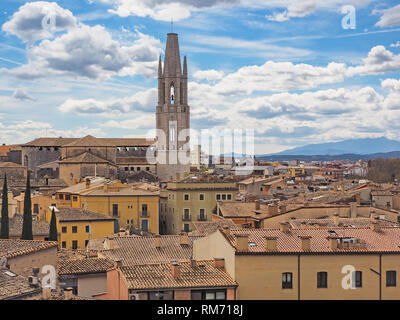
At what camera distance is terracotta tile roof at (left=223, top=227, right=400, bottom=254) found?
1842 centimetres

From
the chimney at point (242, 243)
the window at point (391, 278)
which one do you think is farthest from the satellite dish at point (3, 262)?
the window at point (391, 278)

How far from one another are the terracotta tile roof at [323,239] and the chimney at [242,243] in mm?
184

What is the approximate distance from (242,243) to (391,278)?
15.4 feet

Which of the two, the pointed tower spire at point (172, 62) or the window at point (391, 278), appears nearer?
the window at point (391, 278)

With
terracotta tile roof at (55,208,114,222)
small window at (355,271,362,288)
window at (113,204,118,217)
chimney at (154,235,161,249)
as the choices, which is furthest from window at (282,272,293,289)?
window at (113,204,118,217)

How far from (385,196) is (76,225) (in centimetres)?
2062

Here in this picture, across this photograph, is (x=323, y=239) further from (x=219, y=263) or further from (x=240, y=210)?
(x=240, y=210)

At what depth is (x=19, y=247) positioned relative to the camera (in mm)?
19297

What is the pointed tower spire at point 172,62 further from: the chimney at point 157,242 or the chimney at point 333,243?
the chimney at point 333,243

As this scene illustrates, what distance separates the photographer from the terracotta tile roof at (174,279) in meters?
17.0

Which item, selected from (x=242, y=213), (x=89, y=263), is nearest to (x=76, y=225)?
(x=242, y=213)

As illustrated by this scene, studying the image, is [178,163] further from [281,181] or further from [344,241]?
[344,241]

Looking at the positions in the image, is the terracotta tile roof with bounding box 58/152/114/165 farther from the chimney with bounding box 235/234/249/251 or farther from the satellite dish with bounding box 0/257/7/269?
the satellite dish with bounding box 0/257/7/269
